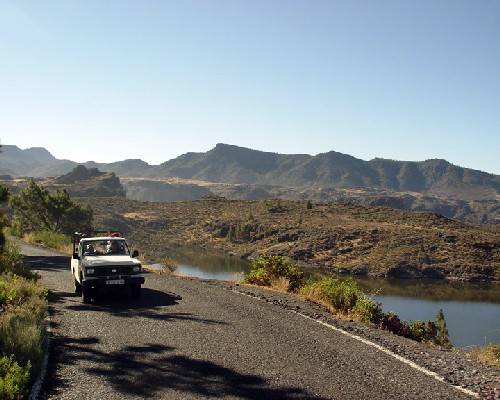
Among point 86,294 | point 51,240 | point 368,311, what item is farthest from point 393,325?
point 51,240

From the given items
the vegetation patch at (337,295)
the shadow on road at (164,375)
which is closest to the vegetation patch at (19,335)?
the shadow on road at (164,375)

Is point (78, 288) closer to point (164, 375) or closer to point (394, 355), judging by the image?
point (164, 375)

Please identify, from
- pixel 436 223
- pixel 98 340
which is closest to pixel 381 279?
pixel 436 223

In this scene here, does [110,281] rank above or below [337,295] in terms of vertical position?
above

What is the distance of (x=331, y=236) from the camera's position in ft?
239

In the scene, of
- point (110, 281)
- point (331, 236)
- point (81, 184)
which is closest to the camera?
point (110, 281)

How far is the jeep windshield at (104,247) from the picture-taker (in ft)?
45.9

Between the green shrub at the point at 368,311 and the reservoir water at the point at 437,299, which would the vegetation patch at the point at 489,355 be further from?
the reservoir water at the point at 437,299

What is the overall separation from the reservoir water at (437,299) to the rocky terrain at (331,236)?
4378 millimetres

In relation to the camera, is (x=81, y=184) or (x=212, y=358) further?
(x=81, y=184)

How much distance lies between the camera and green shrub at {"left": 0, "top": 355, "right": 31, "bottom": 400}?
221 inches

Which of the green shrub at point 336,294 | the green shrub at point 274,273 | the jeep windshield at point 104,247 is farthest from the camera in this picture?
the green shrub at point 274,273

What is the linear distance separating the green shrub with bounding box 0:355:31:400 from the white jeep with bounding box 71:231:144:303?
607 centimetres

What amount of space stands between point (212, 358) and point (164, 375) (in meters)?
1.10
